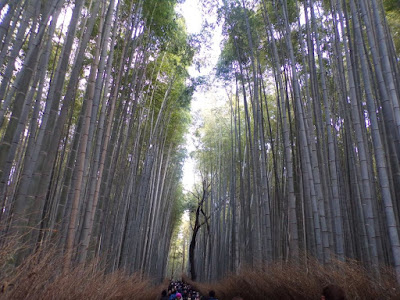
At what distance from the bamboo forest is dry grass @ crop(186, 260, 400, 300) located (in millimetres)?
12

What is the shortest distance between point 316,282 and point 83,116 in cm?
285

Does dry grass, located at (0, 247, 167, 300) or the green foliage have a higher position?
the green foliage

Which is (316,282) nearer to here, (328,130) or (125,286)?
(328,130)

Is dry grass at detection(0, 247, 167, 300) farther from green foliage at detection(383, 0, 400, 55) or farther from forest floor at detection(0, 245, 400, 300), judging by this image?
green foliage at detection(383, 0, 400, 55)

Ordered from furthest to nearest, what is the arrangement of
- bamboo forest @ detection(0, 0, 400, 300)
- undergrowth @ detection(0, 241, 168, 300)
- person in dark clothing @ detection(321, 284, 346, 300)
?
bamboo forest @ detection(0, 0, 400, 300), person in dark clothing @ detection(321, 284, 346, 300), undergrowth @ detection(0, 241, 168, 300)

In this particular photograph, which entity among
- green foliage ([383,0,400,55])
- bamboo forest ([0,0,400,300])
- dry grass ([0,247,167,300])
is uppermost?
green foliage ([383,0,400,55])

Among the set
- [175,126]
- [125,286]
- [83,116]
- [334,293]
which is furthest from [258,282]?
[175,126]

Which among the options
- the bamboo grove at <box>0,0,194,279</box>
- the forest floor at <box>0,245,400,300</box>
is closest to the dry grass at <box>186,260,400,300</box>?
the forest floor at <box>0,245,400,300</box>

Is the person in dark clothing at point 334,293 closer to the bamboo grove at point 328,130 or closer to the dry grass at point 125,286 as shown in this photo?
the dry grass at point 125,286

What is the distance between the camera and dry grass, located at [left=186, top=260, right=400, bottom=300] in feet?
6.01

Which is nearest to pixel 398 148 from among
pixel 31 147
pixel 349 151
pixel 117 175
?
pixel 349 151

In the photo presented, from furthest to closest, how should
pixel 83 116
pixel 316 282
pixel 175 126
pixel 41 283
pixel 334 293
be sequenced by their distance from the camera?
A: pixel 175 126
pixel 83 116
pixel 316 282
pixel 334 293
pixel 41 283

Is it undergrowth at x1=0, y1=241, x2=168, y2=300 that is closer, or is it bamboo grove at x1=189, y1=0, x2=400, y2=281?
undergrowth at x1=0, y1=241, x2=168, y2=300

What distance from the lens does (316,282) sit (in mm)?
2242
